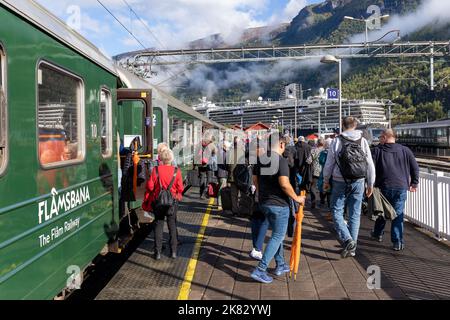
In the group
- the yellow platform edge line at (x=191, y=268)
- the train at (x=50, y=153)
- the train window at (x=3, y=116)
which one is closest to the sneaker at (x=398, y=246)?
the yellow platform edge line at (x=191, y=268)

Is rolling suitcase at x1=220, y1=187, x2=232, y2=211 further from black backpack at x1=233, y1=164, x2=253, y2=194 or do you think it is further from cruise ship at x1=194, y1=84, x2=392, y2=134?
cruise ship at x1=194, y1=84, x2=392, y2=134

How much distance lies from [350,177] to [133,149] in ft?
11.0

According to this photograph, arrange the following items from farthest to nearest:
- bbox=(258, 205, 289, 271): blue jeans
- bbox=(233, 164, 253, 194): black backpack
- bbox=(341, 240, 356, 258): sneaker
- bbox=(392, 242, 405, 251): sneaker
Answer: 1. bbox=(392, 242, 405, 251): sneaker
2. bbox=(233, 164, 253, 194): black backpack
3. bbox=(341, 240, 356, 258): sneaker
4. bbox=(258, 205, 289, 271): blue jeans

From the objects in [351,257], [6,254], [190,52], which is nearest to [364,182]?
→ [351,257]

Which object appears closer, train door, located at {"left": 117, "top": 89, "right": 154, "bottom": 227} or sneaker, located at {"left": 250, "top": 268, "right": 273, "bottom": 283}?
sneaker, located at {"left": 250, "top": 268, "right": 273, "bottom": 283}

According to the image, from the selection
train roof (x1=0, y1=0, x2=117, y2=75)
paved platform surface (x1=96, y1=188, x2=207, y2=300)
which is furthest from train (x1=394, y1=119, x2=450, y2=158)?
train roof (x1=0, y1=0, x2=117, y2=75)

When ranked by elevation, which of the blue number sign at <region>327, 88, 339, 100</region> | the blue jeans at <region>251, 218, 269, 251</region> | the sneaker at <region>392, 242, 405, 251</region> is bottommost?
the sneaker at <region>392, 242, 405, 251</region>

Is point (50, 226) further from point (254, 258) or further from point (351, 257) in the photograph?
point (351, 257)

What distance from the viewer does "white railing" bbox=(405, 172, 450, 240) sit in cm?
778

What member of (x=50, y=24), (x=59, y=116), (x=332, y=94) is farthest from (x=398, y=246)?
(x=332, y=94)

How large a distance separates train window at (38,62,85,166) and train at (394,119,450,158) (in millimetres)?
39174

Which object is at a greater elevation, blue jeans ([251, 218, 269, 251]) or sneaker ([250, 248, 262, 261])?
blue jeans ([251, 218, 269, 251])

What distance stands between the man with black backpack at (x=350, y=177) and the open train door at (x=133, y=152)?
2.84 meters
